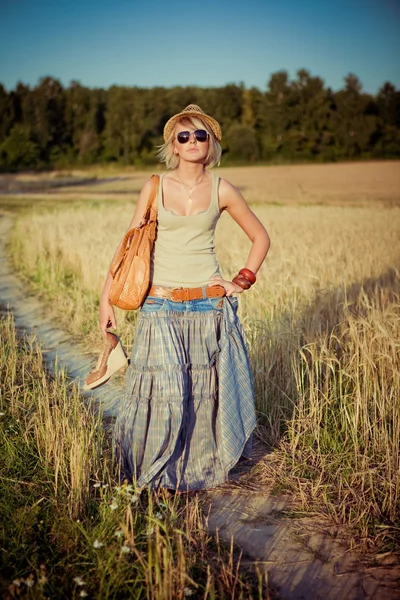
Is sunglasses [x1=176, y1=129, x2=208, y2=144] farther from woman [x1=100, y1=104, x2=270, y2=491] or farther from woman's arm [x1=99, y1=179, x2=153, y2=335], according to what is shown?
woman's arm [x1=99, y1=179, x2=153, y2=335]

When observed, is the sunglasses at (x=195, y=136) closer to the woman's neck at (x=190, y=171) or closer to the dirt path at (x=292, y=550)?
the woman's neck at (x=190, y=171)

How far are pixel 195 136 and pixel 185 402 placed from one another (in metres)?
1.44

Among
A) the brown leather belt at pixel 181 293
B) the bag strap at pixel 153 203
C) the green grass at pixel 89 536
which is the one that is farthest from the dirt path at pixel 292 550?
the bag strap at pixel 153 203

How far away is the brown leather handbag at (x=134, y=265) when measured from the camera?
3.25 metres

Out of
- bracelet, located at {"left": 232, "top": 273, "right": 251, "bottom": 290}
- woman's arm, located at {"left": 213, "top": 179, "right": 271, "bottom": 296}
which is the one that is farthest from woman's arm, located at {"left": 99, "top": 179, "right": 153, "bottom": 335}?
bracelet, located at {"left": 232, "top": 273, "right": 251, "bottom": 290}

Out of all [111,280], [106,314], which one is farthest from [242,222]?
[106,314]

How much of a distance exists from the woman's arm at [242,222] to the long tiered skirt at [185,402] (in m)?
0.13

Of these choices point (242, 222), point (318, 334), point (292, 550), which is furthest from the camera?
point (318, 334)

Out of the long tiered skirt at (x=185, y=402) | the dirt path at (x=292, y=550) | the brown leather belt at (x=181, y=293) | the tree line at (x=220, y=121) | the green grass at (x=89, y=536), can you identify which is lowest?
the dirt path at (x=292, y=550)

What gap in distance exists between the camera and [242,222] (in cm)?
352

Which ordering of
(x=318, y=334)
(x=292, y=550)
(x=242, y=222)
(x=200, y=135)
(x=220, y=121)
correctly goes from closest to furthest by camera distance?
(x=292, y=550) → (x=200, y=135) → (x=242, y=222) → (x=318, y=334) → (x=220, y=121)

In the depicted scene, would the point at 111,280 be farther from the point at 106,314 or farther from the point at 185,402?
the point at 185,402

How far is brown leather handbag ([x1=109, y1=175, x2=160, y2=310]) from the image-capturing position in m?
3.25

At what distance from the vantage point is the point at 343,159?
56281 mm
